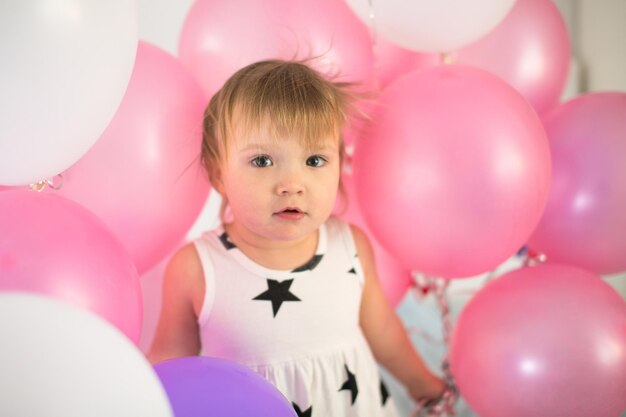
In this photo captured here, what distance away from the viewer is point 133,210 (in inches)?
44.0

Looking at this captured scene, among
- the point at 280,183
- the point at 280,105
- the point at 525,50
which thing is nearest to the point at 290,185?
the point at 280,183

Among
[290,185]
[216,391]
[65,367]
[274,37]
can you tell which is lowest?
[216,391]

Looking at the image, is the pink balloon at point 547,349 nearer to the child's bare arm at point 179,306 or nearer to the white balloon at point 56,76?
the child's bare arm at point 179,306

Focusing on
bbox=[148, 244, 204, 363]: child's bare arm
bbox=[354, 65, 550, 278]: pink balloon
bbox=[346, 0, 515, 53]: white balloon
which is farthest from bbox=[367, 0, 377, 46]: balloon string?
bbox=[148, 244, 204, 363]: child's bare arm

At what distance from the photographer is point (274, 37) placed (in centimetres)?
118

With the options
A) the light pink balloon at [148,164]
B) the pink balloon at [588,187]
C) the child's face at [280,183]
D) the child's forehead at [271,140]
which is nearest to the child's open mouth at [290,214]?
the child's face at [280,183]

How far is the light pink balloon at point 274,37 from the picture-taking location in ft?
3.89

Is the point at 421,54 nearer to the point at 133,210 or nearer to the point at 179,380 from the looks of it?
the point at 133,210

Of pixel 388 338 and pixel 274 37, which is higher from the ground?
pixel 274 37

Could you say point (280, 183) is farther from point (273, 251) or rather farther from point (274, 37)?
point (274, 37)

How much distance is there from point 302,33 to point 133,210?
16.9 inches

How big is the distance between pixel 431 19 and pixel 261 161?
398mm

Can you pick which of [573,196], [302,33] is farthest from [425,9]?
[573,196]

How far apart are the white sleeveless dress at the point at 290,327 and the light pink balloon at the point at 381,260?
0.16 metres
